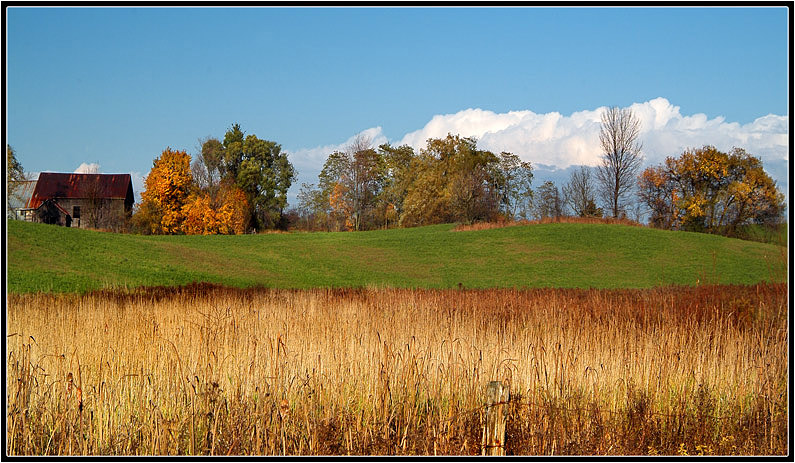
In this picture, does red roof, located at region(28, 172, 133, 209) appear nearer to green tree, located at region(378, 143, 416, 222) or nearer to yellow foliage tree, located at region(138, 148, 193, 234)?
Answer: yellow foliage tree, located at region(138, 148, 193, 234)

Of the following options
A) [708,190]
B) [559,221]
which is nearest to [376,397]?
[559,221]

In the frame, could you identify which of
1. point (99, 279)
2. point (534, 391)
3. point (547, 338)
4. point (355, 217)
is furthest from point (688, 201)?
point (534, 391)

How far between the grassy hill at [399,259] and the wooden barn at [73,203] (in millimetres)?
15524

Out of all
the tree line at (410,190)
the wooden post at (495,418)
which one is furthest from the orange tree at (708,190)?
the wooden post at (495,418)

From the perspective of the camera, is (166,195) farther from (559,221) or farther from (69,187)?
(559,221)

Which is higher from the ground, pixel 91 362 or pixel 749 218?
pixel 749 218

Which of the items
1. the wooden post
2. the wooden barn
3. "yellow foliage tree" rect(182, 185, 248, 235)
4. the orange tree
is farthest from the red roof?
the wooden post

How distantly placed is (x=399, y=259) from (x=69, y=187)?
3433cm

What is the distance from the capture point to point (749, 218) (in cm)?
3656

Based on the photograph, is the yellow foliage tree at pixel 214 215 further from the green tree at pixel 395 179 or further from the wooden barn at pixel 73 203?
the green tree at pixel 395 179

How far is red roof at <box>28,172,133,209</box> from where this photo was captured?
5141 centimetres

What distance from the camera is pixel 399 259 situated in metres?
31.8

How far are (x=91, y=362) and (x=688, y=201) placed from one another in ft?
140

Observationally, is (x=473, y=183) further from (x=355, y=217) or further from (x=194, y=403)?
(x=194, y=403)
